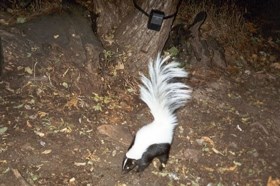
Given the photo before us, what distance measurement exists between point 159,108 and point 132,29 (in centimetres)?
136

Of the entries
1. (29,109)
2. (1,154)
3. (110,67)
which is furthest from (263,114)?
(1,154)

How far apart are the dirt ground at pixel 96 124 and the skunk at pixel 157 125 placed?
0.14 metres

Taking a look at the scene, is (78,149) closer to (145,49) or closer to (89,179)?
(89,179)

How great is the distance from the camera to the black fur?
12.6ft

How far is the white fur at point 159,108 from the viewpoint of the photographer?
3.93m

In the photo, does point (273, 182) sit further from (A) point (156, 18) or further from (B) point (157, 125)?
(A) point (156, 18)

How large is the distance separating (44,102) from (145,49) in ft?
4.78

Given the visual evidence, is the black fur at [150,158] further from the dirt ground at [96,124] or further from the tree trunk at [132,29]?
the tree trunk at [132,29]

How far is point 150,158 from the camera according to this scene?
157 inches

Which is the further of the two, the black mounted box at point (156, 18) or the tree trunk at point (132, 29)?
the tree trunk at point (132, 29)

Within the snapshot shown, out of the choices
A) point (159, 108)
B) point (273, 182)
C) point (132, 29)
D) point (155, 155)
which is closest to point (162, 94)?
point (159, 108)

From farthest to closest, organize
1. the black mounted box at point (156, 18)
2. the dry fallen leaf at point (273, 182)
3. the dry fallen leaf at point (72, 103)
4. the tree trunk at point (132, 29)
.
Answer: the tree trunk at point (132, 29) → the black mounted box at point (156, 18) → the dry fallen leaf at point (72, 103) → the dry fallen leaf at point (273, 182)

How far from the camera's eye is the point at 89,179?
3.72 meters

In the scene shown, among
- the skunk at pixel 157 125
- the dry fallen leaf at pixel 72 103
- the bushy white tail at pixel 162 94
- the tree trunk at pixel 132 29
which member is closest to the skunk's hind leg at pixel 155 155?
the skunk at pixel 157 125
